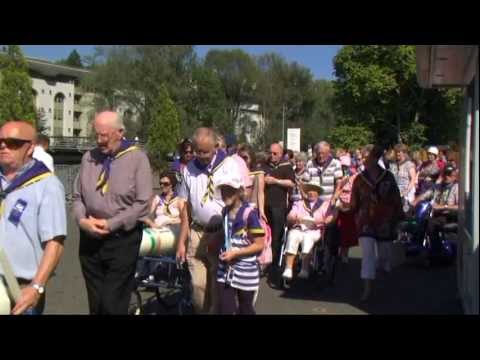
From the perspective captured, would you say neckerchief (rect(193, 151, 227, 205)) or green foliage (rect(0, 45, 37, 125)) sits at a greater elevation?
green foliage (rect(0, 45, 37, 125))

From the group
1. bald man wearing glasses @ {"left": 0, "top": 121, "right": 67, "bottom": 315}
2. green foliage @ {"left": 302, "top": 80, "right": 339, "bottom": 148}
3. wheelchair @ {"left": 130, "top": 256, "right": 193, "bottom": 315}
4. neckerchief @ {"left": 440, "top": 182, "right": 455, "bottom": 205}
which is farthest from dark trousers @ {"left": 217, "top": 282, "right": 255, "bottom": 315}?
green foliage @ {"left": 302, "top": 80, "right": 339, "bottom": 148}

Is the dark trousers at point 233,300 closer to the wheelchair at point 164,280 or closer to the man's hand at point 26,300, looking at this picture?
the wheelchair at point 164,280

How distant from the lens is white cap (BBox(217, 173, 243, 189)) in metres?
5.87

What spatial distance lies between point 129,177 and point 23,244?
137 cm

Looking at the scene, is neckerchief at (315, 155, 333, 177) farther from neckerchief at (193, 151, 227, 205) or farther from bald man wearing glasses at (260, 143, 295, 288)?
neckerchief at (193, 151, 227, 205)

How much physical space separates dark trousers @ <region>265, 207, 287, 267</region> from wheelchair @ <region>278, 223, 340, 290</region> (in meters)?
0.95

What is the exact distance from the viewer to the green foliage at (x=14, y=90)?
171 ft

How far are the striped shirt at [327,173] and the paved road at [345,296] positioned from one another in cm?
132

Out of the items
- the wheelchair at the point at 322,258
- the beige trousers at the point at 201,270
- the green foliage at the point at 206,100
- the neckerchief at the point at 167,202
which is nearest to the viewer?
the beige trousers at the point at 201,270

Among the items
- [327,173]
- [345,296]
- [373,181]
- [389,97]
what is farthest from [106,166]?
[389,97]

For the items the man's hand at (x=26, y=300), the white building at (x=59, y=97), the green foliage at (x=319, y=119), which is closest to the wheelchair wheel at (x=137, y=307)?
the man's hand at (x=26, y=300)

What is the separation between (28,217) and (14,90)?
167ft
